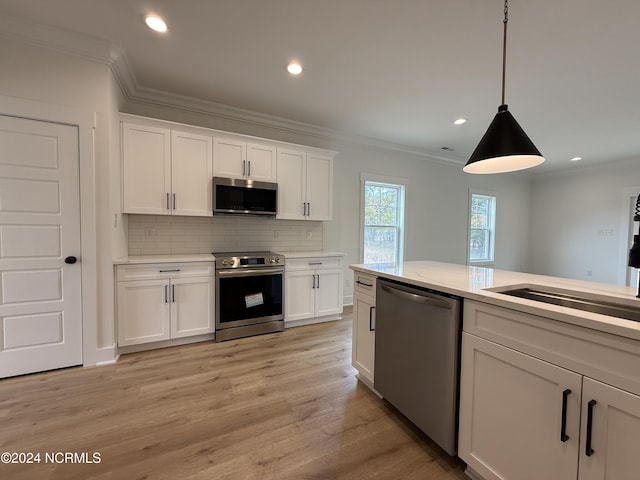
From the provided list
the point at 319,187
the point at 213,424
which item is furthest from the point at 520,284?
the point at 319,187

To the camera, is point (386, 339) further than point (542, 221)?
No

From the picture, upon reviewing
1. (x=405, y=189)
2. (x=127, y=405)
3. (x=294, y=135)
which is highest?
(x=294, y=135)

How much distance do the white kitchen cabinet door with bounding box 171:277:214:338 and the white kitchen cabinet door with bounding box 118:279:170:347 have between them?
7cm

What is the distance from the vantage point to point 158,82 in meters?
2.92

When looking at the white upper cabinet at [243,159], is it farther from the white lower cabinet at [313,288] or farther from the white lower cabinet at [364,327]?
the white lower cabinet at [364,327]

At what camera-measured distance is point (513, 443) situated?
1.21 meters

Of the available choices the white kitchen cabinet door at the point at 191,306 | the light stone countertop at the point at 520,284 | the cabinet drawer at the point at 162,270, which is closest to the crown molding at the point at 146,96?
the cabinet drawer at the point at 162,270

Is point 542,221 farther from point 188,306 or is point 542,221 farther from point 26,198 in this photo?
point 26,198

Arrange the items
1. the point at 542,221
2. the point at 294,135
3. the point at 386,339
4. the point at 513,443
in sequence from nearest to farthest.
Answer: the point at 513,443 < the point at 386,339 < the point at 294,135 < the point at 542,221

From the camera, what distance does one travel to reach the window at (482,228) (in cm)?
614

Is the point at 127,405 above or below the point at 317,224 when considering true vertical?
below

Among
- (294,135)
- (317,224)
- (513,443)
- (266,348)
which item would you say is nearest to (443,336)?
(513,443)

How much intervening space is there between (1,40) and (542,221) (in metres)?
9.12

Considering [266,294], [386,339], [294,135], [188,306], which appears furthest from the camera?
[294,135]
